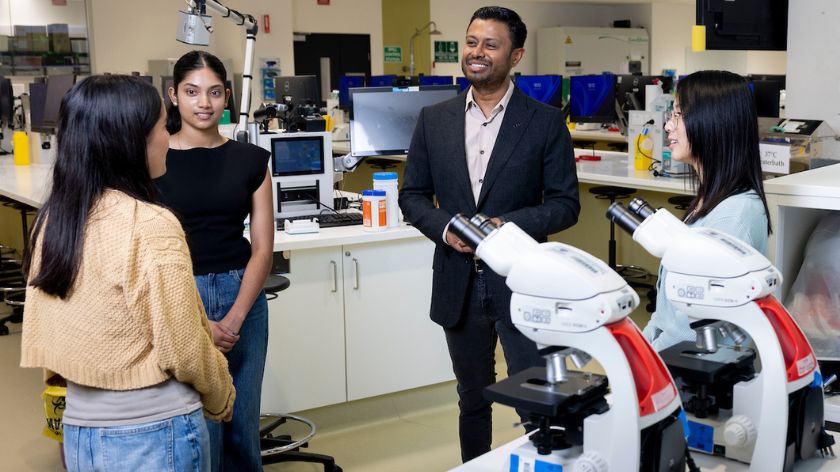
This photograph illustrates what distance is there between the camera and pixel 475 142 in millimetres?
2041

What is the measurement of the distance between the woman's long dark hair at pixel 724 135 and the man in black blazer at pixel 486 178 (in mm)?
487

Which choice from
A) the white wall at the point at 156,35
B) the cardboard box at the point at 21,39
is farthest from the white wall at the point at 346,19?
the cardboard box at the point at 21,39

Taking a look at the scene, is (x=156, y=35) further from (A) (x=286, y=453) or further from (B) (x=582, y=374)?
(B) (x=582, y=374)

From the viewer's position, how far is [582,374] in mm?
1031

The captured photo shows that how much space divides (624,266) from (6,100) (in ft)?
15.4

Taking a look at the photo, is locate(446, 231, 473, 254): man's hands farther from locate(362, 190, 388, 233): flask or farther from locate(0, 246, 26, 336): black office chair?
locate(0, 246, 26, 336): black office chair

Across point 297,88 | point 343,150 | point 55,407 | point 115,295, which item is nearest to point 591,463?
point 115,295

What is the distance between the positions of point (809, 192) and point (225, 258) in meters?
1.39

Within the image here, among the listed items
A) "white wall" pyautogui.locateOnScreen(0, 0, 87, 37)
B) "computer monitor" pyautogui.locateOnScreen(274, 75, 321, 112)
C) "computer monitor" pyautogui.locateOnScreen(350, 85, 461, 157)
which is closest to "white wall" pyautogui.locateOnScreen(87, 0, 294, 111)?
"white wall" pyautogui.locateOnScreen(0, 0, 87, 37)

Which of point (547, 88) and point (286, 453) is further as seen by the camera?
point (547, 88)

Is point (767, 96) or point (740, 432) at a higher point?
point (767, 96)

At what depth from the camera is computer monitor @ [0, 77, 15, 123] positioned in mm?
5835

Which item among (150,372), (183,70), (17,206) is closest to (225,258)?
(183,70)

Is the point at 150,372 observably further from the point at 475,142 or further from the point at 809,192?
the point at 809,192
